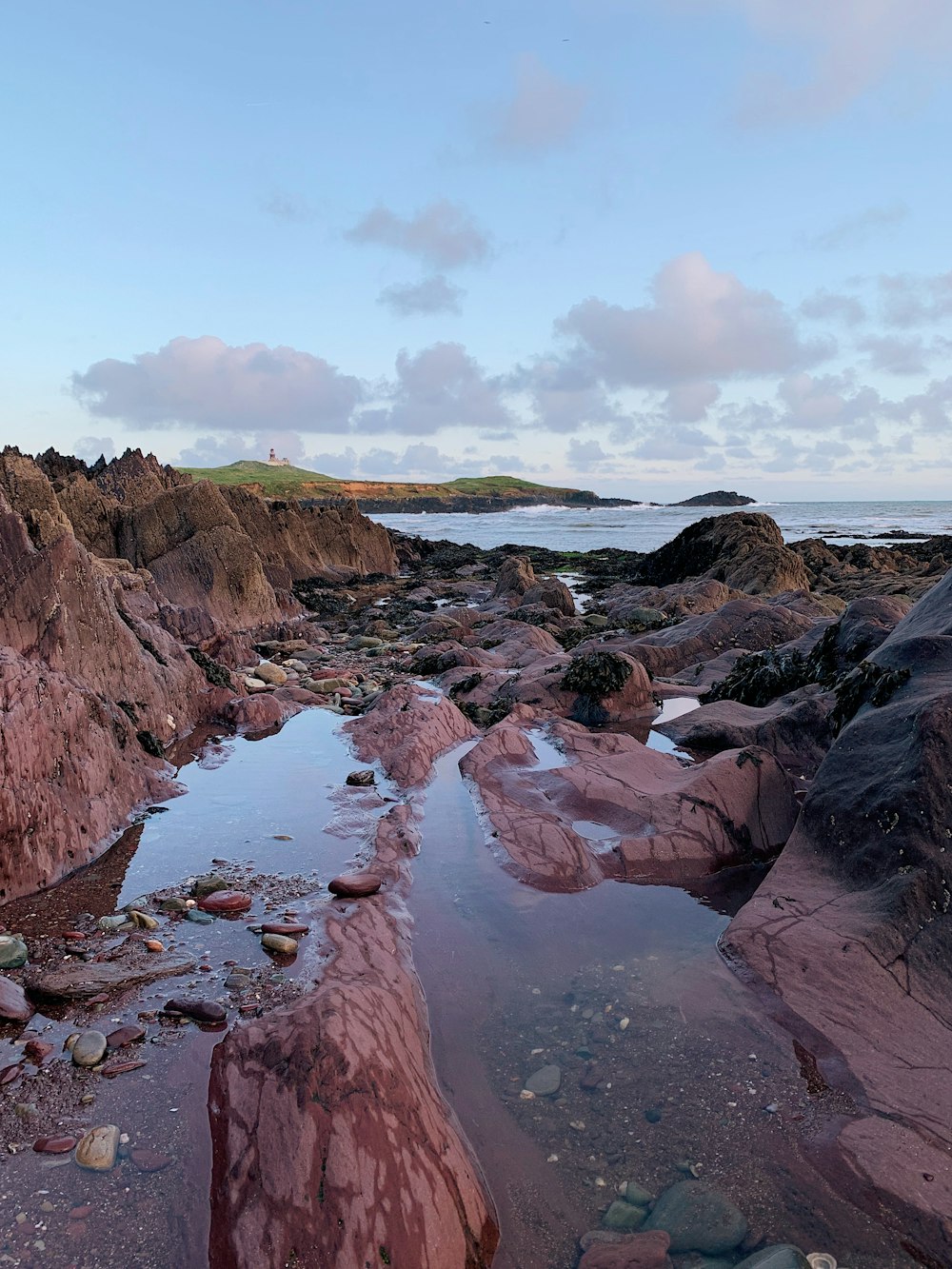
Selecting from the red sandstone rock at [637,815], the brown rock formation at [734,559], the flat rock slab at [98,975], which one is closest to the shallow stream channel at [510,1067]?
the flat rock slab at [98,975]

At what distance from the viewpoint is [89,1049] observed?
3.86 metres

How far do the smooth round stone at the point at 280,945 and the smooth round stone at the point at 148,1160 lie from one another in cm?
160

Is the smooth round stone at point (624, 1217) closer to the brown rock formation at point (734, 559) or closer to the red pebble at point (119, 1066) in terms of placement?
the red pebble at point (119, 1066)

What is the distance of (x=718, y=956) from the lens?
5.03m

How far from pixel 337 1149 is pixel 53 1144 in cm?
124

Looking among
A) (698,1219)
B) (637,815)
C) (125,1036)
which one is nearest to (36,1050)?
(125,1036)

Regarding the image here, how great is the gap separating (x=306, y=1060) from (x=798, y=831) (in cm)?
411

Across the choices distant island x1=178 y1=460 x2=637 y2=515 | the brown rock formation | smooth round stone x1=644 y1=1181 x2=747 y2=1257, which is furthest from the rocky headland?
distant island x1=178 y1=460 x2=637 y2=515

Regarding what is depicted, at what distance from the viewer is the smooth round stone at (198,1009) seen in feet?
13.8

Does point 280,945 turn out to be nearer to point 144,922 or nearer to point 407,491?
point 144,922

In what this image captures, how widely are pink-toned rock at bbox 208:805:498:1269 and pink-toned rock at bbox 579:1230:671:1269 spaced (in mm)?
375

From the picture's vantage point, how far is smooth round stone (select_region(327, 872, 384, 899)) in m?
5.71

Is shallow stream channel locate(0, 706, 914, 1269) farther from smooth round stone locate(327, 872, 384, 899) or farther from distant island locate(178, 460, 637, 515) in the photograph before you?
distant island locate(178, 460, 637, 515)

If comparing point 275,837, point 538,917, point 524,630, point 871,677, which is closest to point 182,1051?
point 538,917
